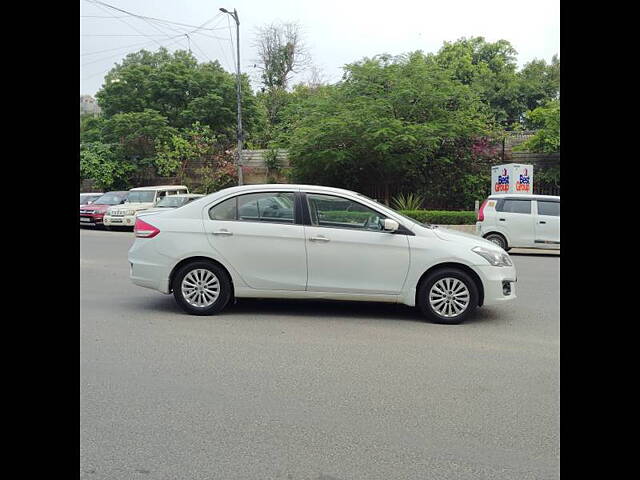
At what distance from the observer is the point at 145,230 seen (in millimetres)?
7750

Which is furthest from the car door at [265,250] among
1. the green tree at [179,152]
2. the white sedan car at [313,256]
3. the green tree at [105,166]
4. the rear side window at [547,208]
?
the green tree at [105,166]

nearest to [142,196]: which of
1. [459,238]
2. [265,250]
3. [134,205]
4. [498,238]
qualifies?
[134,205]

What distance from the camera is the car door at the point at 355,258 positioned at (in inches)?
290

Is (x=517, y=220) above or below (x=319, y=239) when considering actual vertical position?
above

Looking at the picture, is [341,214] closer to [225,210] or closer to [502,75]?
[225,210]

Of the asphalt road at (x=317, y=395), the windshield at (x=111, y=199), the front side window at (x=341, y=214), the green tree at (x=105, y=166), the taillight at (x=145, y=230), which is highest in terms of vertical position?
the green tree at (x=105, y=166)

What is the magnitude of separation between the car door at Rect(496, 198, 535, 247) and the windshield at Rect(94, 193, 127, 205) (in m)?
15.5

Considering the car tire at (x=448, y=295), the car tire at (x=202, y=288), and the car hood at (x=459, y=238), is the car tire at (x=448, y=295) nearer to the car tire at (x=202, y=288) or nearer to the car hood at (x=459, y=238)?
the car hood at (x=459, y=238)

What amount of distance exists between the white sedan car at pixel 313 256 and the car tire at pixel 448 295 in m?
0.01

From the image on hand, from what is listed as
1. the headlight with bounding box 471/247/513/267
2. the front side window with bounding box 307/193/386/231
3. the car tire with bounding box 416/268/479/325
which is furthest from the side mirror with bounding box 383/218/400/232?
the headlight with bounding box 471/247/513/267

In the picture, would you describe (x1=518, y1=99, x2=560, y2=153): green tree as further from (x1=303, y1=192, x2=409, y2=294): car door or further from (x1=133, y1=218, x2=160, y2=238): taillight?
(x1=133, y1=218, x2=160, y2=238): taillight

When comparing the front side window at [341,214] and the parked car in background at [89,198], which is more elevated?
the parked car in background at [89,198]

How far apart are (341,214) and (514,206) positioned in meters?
9.15

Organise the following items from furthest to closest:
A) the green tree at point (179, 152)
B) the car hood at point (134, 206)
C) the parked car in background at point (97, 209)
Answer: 1. the green tree at point (179, 152)
2. the parked car in background at point (97, 209)
3. the car hood at point (134, 206)
